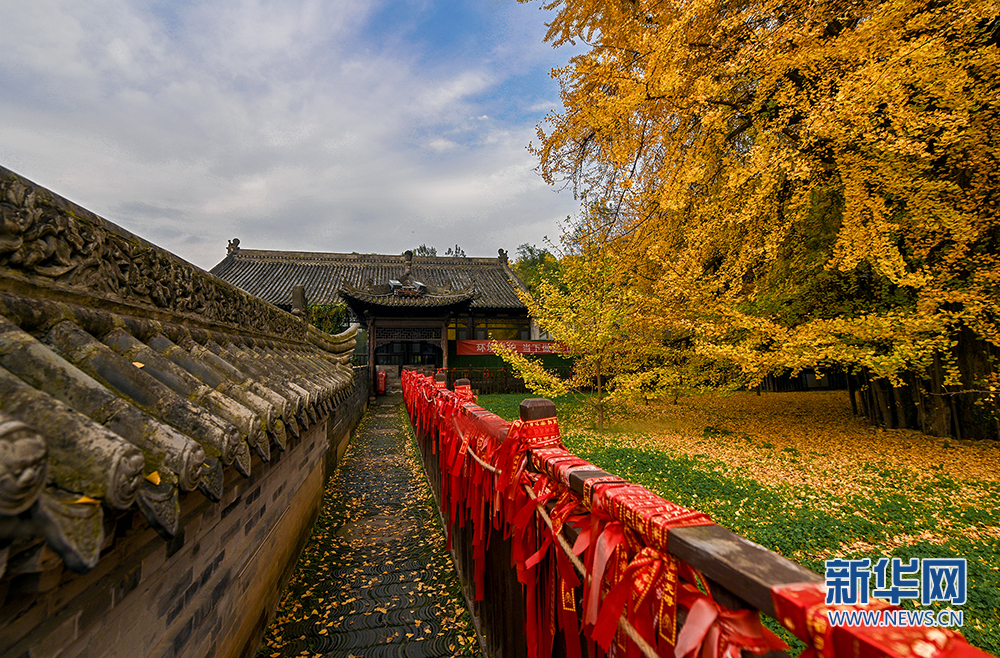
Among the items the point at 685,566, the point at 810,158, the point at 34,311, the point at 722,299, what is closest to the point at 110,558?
the point at 34,311

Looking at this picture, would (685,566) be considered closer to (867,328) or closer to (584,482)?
(584,482)

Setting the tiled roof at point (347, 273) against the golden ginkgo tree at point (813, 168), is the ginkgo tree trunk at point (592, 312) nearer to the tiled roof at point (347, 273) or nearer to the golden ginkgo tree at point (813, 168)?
the golden ginkgo tree at point (813, 168)

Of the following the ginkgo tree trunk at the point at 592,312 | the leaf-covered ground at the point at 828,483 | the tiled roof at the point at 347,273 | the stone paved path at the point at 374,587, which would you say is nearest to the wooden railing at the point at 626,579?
the stone paved path at the point at 374,587

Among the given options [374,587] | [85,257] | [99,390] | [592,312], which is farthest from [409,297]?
[99,390]

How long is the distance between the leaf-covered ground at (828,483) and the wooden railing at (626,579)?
10.3 ft

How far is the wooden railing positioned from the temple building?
50.7 ft

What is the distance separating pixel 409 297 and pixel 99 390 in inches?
703

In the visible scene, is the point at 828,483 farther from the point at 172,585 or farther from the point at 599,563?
the point at 172,585

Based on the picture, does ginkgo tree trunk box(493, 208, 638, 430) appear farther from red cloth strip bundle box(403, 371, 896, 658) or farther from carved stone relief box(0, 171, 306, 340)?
carved stone relief box(0, 171, 306, 340)

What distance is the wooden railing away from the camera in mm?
659

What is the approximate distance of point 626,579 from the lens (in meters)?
1.03

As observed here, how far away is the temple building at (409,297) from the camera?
18.6 m

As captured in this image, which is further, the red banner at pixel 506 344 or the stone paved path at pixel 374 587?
the red banner at pixel 506 344

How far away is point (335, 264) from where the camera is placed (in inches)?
1001
